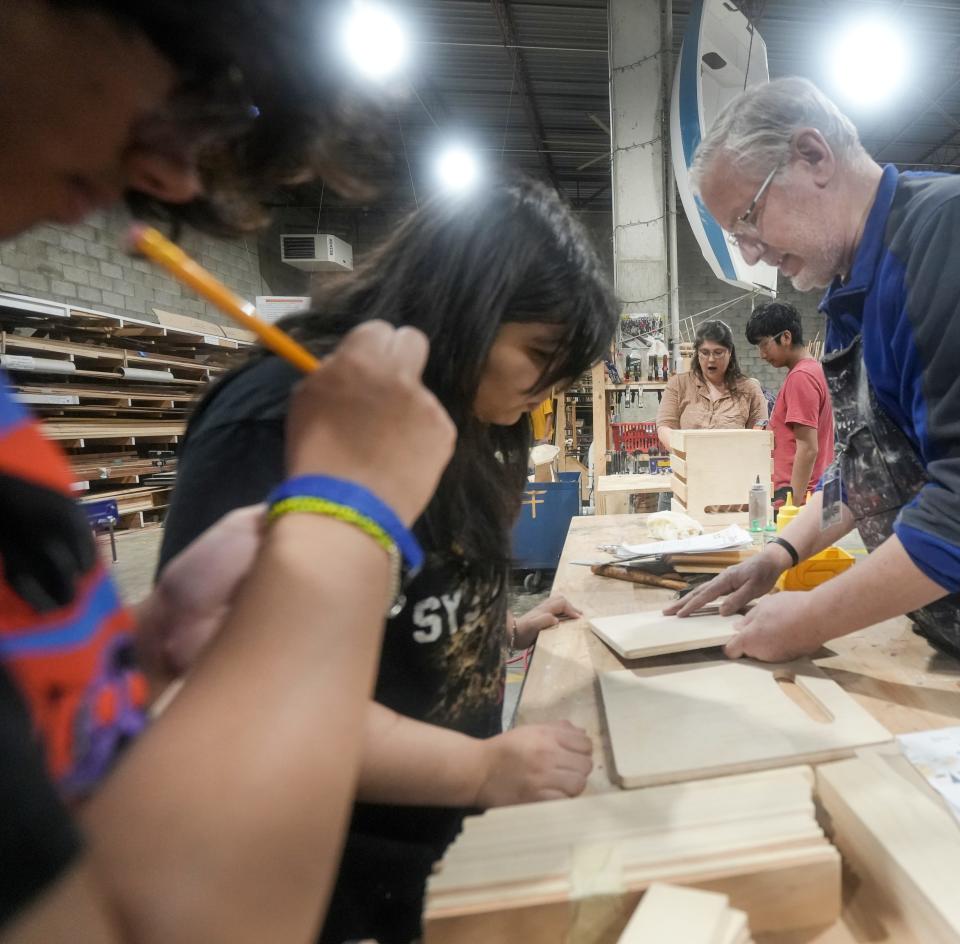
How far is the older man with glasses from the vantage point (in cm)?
97

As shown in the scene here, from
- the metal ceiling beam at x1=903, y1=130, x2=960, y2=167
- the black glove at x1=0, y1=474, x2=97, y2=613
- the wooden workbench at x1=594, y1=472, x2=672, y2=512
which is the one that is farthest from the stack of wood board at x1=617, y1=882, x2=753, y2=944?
the metal ceiling beam at x1=903, y1=130, x2=960, y2=167

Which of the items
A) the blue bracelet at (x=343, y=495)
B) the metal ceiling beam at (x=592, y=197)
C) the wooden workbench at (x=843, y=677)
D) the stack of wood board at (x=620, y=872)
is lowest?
the wooden workbench at (x=843, y=677)

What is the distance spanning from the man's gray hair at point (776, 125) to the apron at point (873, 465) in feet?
1.37


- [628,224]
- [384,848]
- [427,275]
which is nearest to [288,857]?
[384,848]

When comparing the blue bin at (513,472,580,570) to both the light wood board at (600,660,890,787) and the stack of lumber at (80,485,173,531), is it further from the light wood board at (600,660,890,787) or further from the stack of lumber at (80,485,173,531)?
the stack of lumber at (80,485,173,531)

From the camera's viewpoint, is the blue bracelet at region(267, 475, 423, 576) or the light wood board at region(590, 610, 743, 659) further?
Answer: the light wood board at region(590, 610, 743, 659)

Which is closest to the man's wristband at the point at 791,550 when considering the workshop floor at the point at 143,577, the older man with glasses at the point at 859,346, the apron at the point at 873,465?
the older man with glasses at the point at 859,346

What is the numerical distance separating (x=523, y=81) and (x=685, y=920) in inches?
337

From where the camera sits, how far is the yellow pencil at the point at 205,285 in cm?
47

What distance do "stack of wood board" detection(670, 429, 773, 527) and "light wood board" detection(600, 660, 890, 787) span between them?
1.58 metres

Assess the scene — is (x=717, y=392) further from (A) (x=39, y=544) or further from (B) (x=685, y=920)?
(A) (x=39, y=544)

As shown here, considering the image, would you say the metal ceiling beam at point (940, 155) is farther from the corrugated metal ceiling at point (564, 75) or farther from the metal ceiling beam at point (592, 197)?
the metal ceiling beam at point (592, 197)

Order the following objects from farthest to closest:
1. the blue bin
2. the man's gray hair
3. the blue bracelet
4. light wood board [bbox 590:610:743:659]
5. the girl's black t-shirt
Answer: the blue bin, the man's gray hair, light wood board [bbox 590:610:743:659], the girl's black t-shirt, the blue bracelet

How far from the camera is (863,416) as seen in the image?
1.28 meters
